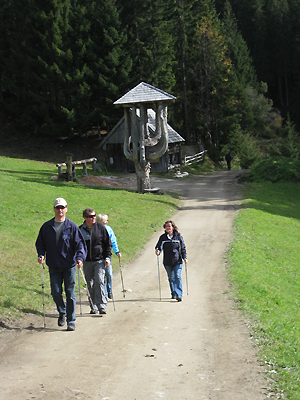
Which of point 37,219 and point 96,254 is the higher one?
point 96,254

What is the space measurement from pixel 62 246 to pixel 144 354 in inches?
94.1

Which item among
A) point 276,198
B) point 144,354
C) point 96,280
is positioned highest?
point 96,280

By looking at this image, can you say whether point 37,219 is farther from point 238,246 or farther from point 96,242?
point 96,242

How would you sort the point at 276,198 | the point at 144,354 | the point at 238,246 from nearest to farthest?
1. the point at 144,354
2. the point at 238,246
3. the point at 276,198

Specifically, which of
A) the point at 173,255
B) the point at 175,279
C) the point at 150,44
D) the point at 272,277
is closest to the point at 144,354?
the point at 175,279

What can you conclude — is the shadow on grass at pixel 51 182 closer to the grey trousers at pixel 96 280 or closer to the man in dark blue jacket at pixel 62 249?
the grey trousers at pixel 96 280

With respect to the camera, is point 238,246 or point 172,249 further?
point 238,246

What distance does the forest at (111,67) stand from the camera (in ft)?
145

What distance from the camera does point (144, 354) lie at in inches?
286

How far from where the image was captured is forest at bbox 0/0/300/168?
145ft

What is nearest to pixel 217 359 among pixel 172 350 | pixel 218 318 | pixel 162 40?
pixel 172 350

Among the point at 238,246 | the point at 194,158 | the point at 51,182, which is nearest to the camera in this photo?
the point at 238,246

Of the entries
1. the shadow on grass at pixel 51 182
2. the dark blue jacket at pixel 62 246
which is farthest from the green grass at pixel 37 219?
the dark blue jacket at pixel 62 246

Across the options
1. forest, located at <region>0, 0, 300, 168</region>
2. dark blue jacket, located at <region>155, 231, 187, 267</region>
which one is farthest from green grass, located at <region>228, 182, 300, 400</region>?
forest, located at <region>0, 0, 300, 168</region>
